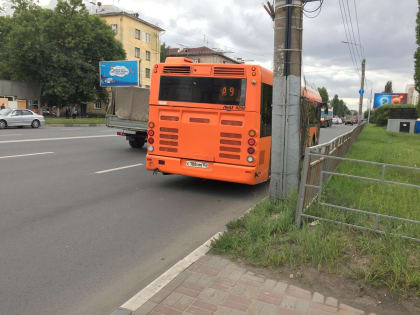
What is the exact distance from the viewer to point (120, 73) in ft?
106

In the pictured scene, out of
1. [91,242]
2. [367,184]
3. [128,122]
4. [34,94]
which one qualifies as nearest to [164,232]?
[91,242]

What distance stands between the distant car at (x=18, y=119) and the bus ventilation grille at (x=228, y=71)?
22.3 meters

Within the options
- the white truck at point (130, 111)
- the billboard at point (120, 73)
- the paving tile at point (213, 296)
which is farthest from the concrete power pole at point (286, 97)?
the billboard at point (120, 73)

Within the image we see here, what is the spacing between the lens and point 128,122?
13742 millimetres

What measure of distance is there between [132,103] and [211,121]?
289 inches

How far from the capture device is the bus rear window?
7227 millimetres

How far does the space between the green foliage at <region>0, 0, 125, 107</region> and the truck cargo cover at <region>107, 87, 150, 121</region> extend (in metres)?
29.5

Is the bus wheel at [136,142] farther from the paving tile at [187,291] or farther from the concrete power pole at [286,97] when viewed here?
the paving tile at [187,291]

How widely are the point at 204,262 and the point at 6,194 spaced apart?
4.65 m

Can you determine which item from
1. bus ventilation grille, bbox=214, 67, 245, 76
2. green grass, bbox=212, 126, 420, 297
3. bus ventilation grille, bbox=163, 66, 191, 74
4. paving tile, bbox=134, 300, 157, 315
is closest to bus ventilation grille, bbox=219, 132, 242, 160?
bus ventilation grille, bbox=214, 67, 245, 76

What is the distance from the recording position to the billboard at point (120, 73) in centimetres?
3153

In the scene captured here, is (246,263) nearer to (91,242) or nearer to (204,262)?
(204,262)

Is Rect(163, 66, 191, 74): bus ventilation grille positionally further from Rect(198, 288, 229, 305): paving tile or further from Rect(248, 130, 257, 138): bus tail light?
Rect(198, 288, 229, 305): paving tile

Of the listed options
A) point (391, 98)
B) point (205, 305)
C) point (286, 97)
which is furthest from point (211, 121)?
point (391, 98)
